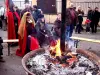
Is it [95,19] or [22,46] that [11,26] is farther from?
[95,19]

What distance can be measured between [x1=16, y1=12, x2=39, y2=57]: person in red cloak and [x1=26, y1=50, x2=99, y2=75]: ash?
3267 millimetres

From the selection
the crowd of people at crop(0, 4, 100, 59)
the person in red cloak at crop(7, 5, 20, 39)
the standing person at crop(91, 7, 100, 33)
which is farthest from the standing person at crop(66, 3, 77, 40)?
the standing person at crop(91, 7, 100, 33)

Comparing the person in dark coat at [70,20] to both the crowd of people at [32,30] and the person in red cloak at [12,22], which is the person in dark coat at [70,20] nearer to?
the crowd of people at [32,30]

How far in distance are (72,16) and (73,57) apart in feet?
20.3

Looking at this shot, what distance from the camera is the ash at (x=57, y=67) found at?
16.8ft

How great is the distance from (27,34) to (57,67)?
4.17m

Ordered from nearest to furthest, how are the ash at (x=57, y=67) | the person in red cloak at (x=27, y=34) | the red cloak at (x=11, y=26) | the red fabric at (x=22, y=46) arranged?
the ash at (x=57, y=67) → the person in red cloak at (x=27, y=34) → the red fabric at (x=22, y=46) → the red cloak at (x=11, y=26)

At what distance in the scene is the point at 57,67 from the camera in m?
5.32

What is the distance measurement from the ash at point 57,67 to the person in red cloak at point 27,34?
10.7 feet

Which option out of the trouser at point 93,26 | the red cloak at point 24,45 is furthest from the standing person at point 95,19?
the red cloak at point 24,45

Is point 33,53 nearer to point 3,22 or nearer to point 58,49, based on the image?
point 58,49

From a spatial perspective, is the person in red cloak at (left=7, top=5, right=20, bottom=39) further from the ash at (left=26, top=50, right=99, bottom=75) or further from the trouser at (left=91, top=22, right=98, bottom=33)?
the trouser at (left=91, top=22, right=98, bottom=33)

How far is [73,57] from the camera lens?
5.79 meters

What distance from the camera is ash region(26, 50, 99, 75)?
5.11m
